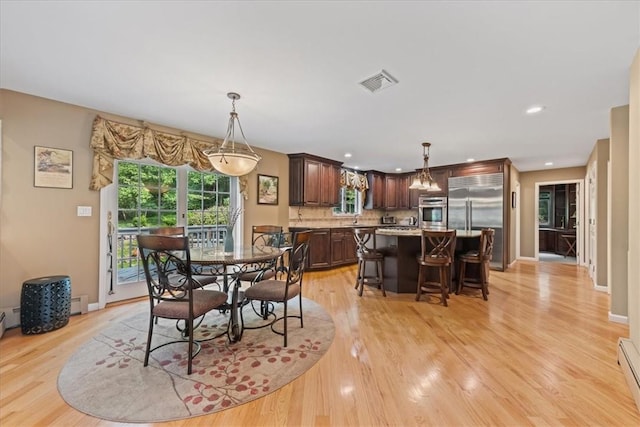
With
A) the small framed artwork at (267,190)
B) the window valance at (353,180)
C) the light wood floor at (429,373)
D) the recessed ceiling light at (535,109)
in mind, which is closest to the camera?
the light wood floor at (429,373)

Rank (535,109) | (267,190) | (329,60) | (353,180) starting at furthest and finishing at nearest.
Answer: (353,180)
(267,190)
(535,109)
(329,60)

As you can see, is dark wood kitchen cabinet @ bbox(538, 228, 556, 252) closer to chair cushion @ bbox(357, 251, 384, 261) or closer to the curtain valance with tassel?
chair cushion @ bbox(357, 251, 384, 261)

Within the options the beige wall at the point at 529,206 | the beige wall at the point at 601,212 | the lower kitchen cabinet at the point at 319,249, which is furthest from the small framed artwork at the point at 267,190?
the beige wall at the point at 529,206

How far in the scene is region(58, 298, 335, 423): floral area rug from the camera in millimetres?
1678

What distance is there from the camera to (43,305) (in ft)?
8.72

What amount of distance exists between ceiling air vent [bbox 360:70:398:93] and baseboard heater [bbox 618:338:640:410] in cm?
276

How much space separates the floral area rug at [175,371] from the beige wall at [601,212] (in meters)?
4.09

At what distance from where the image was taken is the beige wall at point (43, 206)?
2.77m

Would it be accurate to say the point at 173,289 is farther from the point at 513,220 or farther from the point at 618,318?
the point at 513,220

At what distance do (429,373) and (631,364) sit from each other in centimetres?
137

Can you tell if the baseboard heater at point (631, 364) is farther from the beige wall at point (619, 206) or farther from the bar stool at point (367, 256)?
the bar stool at point (367, 256)

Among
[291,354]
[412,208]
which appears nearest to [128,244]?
[291,354]

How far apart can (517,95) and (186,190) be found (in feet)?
14.4

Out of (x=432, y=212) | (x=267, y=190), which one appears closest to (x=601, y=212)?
(x=432, y=212)
